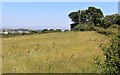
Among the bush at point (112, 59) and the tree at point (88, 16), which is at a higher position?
the tree at point (88, 16)

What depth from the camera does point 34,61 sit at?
11.6m

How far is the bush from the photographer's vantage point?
6133mm

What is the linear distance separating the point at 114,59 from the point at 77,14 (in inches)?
2518

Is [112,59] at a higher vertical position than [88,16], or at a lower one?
lower

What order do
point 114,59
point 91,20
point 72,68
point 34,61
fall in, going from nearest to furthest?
1. point 114,59
2. point 72,68
3. point 34,61
4. point 91,20

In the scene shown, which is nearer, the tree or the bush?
the bush

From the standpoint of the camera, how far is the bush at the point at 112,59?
6.13m

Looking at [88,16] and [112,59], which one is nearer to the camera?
[112,59]

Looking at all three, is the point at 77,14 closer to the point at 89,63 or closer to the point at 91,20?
the point at 91,20

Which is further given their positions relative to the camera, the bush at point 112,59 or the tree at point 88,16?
the tree at point 88,16

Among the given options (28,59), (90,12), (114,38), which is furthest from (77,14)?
(114,38)

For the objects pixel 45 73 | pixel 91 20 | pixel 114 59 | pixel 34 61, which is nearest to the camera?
pixel 114 59

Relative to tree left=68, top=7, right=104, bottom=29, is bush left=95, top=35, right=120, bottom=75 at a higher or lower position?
lower

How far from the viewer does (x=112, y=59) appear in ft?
20.2
